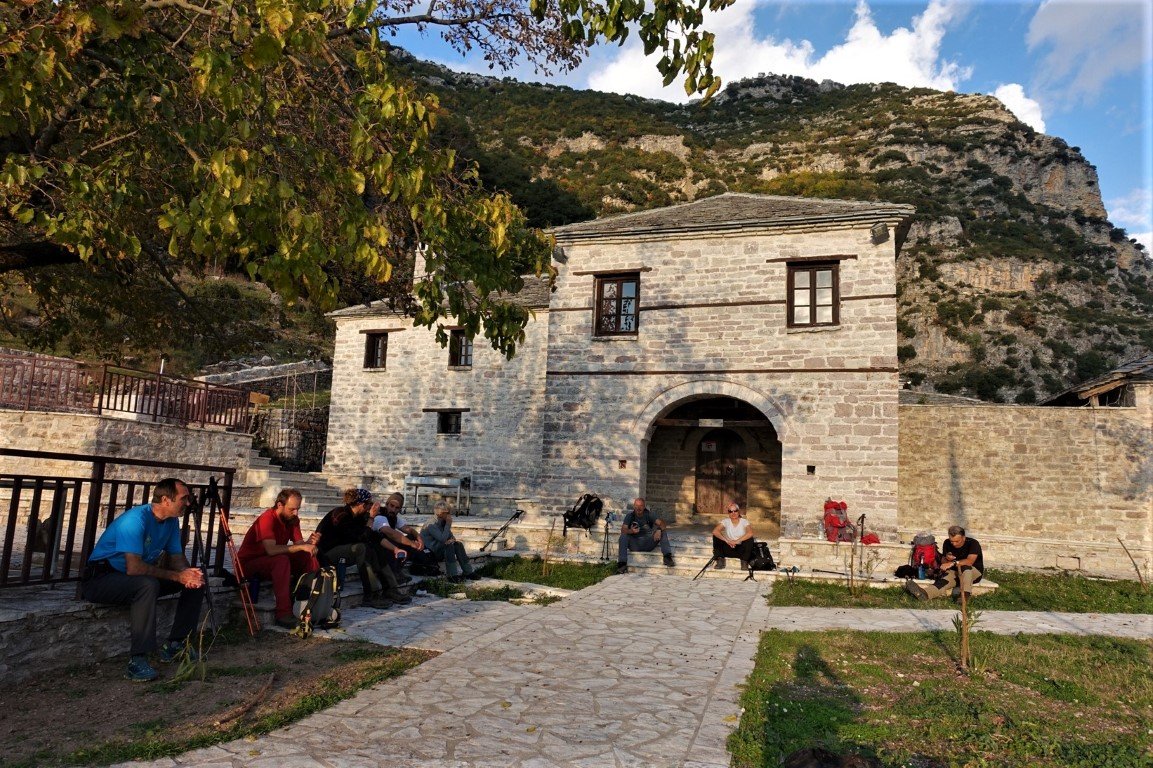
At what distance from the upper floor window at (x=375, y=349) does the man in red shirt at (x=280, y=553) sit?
→ 46.5ft

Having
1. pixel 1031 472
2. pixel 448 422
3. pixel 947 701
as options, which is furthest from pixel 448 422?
pixel 947 701

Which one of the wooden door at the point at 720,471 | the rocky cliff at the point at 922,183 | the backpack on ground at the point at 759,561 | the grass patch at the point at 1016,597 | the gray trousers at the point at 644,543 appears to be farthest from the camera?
the rocky cliff at the point at 922,183

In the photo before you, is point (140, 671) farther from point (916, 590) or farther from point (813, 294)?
point (813, 294)

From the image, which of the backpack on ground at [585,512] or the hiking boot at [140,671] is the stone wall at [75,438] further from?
the hiking boot at [140,671]

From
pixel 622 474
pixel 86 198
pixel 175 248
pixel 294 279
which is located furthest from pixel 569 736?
pixel 622 474

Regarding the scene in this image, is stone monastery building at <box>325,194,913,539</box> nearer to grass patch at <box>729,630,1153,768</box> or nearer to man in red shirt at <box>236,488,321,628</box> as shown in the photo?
grass patch at <box>729,630,1153,768</box>

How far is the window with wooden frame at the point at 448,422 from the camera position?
63.2 feet

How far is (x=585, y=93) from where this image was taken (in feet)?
239

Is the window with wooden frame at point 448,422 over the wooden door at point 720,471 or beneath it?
over

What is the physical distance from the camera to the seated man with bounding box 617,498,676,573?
11852 millimetres

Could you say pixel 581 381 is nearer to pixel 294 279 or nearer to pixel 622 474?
pixel 622 474

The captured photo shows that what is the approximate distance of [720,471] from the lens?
18125 mm

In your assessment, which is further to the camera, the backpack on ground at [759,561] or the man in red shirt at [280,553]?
the backpack on ground at [759,561]

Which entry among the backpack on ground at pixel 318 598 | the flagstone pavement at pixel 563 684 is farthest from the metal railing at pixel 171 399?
the backpack on ground at pixel 318 598
